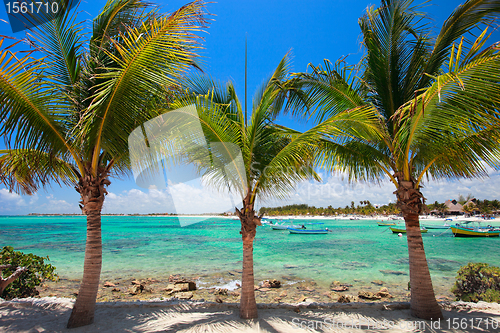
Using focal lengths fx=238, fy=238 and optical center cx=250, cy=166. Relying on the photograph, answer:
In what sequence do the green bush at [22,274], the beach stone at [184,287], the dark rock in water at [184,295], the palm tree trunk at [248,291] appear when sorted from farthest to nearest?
the beach stone at [184,287] → the dark rock in water at [184,295] → the green bush at [22,274] → the palm tree trunk at [248,291]

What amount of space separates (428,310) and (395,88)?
4477 millimetres

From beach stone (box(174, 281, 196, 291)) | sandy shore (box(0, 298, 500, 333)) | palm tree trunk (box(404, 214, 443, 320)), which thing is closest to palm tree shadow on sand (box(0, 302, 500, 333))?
sandy shore (box(0, 298, 500, 333))

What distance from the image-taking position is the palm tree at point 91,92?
3375 millimetres

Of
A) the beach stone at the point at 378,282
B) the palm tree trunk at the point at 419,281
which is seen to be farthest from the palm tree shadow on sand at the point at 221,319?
the beach stone at the point at 378,282

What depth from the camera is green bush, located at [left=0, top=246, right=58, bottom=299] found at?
5891mm

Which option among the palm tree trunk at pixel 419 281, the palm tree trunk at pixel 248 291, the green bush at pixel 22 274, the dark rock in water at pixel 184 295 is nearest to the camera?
the palm tree trunk at pixel 419 281

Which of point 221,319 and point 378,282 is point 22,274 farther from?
point 378,282

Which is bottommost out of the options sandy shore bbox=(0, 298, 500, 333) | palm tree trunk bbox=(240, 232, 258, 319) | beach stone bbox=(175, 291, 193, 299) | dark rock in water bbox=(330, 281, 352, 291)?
dark rock in water bbox=(330, 281, 352, 291)

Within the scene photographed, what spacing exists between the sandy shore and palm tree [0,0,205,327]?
0.71 m

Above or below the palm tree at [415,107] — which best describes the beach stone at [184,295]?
below

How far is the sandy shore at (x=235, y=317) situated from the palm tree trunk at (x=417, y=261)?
0.70ft

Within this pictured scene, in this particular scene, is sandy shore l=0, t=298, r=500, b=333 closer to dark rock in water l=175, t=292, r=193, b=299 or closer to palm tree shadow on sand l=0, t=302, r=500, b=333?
palm tree shadow on sand l=0, t=302, r=500, b=333

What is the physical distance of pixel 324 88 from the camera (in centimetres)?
517

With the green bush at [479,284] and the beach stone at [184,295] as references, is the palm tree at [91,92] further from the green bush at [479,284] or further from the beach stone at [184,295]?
the green bush at [479,284]
